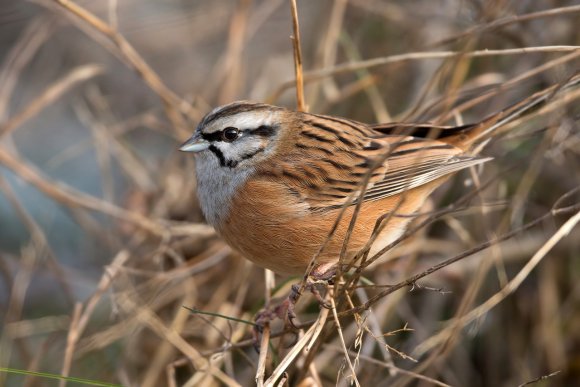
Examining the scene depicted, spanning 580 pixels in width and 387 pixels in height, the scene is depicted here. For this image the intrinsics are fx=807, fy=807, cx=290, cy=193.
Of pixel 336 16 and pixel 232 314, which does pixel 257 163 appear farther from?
pixel 336 16

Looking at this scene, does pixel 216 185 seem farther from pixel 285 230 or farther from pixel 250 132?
pixel 285 230

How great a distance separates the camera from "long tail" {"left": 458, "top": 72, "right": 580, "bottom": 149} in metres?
3.10

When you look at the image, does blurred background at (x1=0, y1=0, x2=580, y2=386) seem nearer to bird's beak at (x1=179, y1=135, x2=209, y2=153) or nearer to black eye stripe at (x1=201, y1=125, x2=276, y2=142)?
black eye stripe at (x1=201, y1=125, x2=276, y2=142)

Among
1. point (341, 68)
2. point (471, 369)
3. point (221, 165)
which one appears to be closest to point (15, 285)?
point (221, 165)

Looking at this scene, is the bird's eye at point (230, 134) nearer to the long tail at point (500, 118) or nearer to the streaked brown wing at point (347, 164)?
the streaked brown wing at point (347, 164)

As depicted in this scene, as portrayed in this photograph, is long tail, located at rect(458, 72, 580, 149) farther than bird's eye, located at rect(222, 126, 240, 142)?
No

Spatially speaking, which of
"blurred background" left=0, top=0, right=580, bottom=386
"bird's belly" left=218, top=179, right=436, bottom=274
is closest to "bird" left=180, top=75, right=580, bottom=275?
"bird's belly" left=218, top=179, right=436, bottom=274

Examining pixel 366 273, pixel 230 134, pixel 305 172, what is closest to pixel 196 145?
pixel 230 134

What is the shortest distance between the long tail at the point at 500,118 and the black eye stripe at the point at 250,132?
31.5 inches

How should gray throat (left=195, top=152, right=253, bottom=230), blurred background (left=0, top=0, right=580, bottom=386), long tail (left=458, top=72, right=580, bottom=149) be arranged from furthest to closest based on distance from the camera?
blurred background (left=0, top=0, right=580, bottom=386) < gray throat (left=195, top=152, right=253, bottom=230) < long tail (left=458, top=72, right=580, bottom=149)

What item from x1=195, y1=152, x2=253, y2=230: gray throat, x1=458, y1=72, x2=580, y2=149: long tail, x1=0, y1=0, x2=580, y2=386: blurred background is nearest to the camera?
x1=458, y1=72, x2=580, y2=149: long tail

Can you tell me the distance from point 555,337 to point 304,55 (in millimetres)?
3106

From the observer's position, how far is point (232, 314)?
387cm

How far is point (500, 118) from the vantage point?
11.0ft
